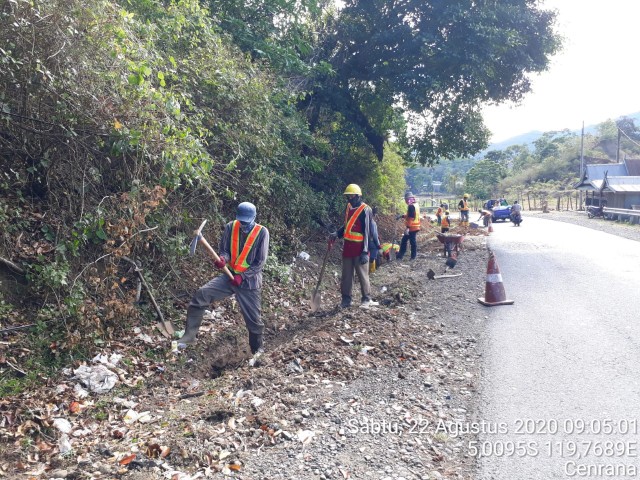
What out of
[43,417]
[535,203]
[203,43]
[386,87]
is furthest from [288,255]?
[535,203]

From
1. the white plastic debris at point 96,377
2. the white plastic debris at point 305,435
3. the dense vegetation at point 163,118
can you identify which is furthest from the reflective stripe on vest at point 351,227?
the white plastic debris at point 305,435

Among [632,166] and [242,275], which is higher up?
[632,166]

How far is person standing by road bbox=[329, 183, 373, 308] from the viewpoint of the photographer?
7738 millimetres

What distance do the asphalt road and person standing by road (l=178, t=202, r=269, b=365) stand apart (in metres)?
2.65

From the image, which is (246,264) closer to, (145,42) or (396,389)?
(396,389)

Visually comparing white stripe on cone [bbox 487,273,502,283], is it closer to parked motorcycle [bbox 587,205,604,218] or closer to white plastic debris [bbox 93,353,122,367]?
white plastic debris [bbox 93,353,122,367]

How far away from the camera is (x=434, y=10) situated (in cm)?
1361

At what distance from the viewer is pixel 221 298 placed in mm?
5852

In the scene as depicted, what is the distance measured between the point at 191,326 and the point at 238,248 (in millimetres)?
1037

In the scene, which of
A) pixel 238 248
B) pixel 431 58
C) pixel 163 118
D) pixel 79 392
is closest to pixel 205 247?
pixel 238 248

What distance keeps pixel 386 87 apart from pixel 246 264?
35.9 ft

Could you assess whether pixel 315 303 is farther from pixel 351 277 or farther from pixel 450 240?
pixel 450 240

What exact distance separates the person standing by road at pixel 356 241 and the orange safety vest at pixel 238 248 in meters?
2.29

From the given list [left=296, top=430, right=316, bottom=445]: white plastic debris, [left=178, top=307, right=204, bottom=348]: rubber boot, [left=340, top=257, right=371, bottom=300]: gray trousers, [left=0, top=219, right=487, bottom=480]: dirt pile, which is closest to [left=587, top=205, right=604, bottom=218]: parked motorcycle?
[left=340, top=257, right=371, bottom=300]: gray trousers
